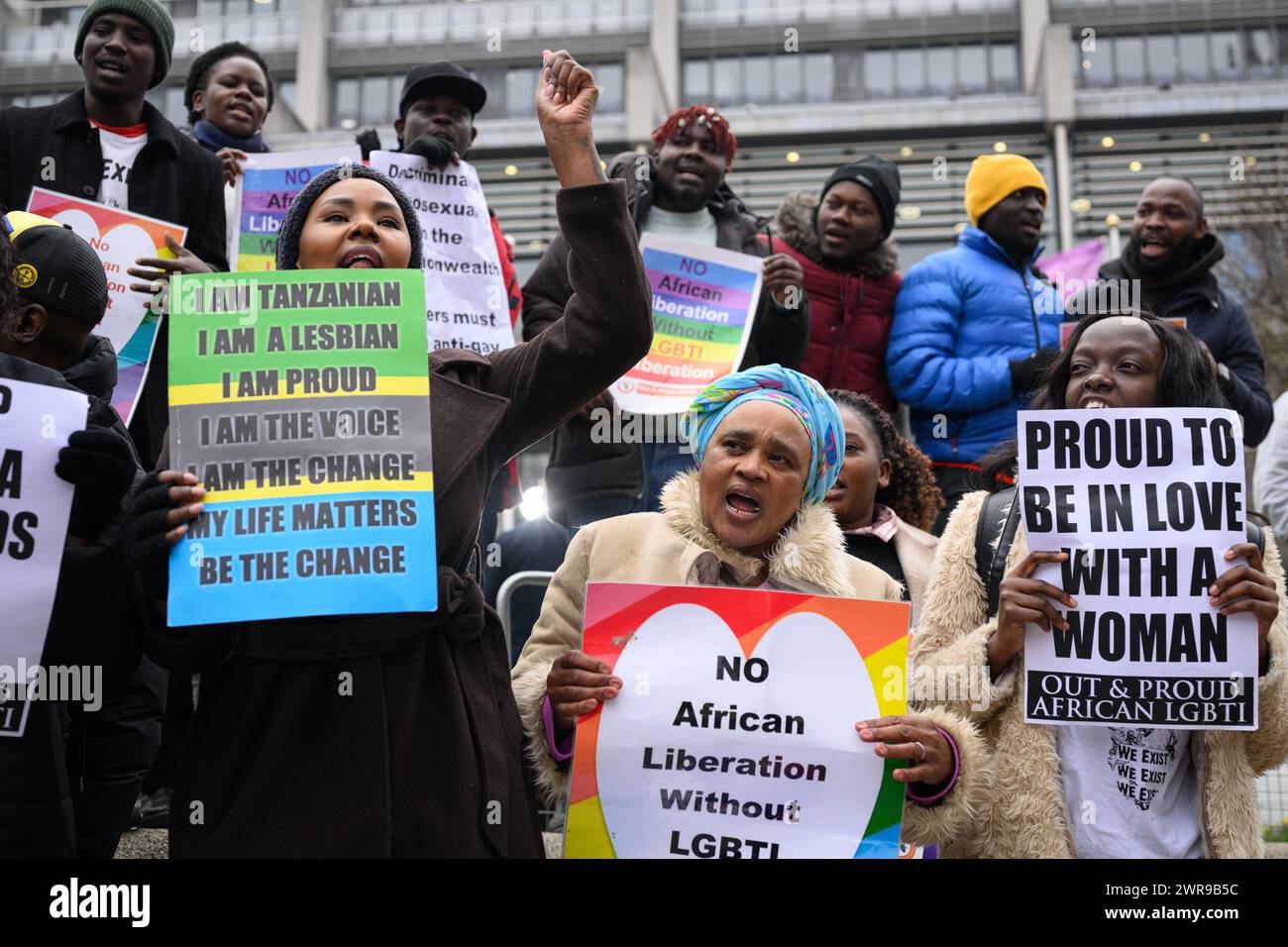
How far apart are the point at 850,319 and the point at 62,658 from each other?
406 centimetres

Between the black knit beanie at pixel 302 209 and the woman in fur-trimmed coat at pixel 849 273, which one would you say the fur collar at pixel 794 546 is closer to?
the black knit beanie at pixel 302 209

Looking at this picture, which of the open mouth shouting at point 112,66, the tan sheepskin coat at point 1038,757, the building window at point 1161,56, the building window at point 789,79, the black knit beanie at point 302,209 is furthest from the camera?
the building window at point 789,79

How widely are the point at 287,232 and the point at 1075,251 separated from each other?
9146 millimetres

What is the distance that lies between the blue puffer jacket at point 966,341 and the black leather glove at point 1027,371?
0.11 feet

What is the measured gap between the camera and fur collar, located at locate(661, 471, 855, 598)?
3.43m

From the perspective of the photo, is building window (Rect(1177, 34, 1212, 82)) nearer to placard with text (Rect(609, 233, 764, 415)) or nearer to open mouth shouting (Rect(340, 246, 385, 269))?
placard with text (Rect(609, 233, 764, 415))

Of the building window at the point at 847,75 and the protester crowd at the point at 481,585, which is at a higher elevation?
the building window at the point at 847,75

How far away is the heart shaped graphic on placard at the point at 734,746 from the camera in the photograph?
312cm

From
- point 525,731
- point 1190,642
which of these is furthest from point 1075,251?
point 525,731

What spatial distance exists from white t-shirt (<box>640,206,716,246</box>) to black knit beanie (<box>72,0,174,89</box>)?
2112 millimetres

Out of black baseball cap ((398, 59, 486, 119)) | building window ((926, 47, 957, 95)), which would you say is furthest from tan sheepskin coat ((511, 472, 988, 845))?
building window ((926, 47, 957, 95))

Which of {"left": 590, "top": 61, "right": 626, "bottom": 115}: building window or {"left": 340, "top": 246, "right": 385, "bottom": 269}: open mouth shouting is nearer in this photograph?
{"left": 340, "top": 246, "right": 385, "bottom": 269}: open mouth shouting

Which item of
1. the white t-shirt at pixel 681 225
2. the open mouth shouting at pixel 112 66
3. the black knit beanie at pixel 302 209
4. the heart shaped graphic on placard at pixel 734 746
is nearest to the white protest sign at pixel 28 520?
the black knit beanie at pixel 302 209

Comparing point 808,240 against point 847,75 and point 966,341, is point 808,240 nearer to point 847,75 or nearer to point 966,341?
point 966,341
